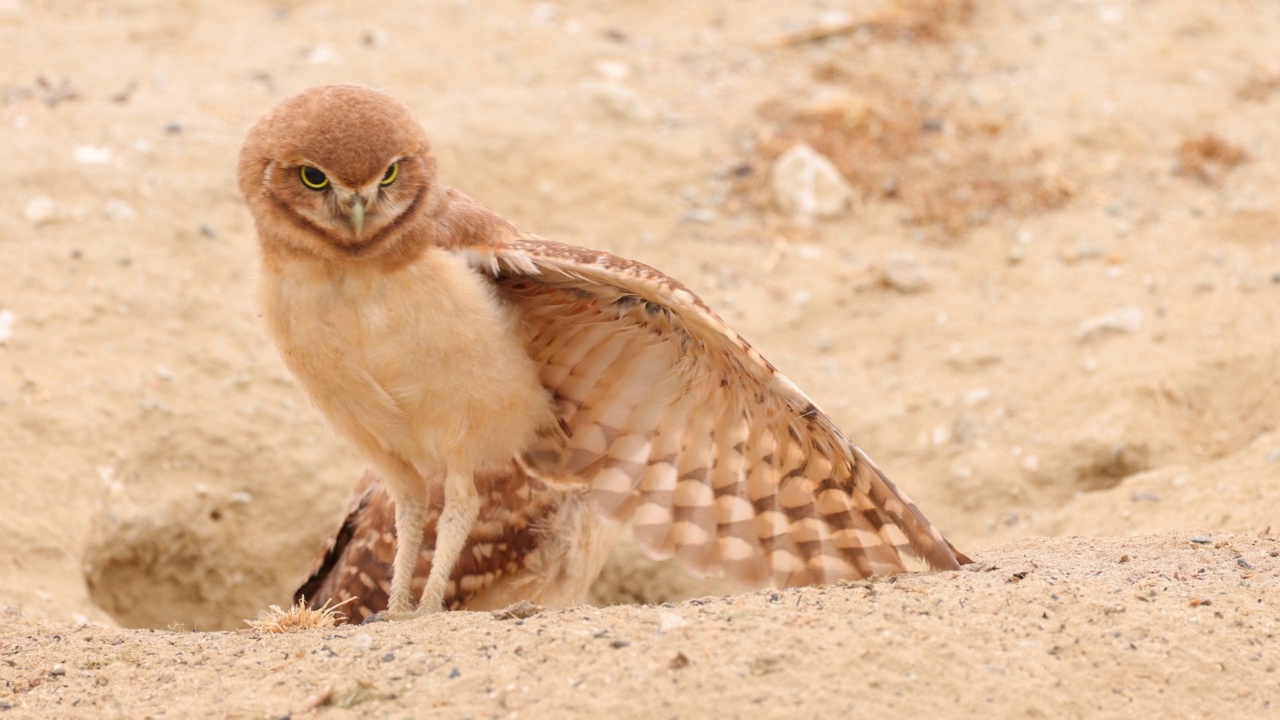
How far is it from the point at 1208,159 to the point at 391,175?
6.16 meters

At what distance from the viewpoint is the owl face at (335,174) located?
→ 166 inches

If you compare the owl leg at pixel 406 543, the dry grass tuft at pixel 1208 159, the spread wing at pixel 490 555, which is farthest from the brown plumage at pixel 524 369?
the dry grass tuft at pixel 1208 159

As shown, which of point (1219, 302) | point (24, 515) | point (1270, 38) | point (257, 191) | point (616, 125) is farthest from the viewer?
point (1270, 38)

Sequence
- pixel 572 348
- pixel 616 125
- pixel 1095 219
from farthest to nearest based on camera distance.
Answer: pixel 616 125, pixel 1095 219, pixel 572 348

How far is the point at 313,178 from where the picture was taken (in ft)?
14.0

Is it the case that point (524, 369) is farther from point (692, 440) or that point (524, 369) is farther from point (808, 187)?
point (808, 187)

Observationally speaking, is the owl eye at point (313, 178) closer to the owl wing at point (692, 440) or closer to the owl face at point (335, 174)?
the owl face at point (335, 174)

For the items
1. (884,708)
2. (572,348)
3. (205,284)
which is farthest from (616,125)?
(884,708)

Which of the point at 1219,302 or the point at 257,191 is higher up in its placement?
the point at 257,191

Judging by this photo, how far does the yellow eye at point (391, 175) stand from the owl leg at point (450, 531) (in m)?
1.10

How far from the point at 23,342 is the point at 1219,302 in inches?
249

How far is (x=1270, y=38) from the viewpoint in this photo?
9773mm

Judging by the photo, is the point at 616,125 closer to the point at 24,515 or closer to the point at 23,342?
the point at 23,342

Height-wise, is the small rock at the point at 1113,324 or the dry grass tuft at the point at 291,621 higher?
the small rock at the point at 1113,324
